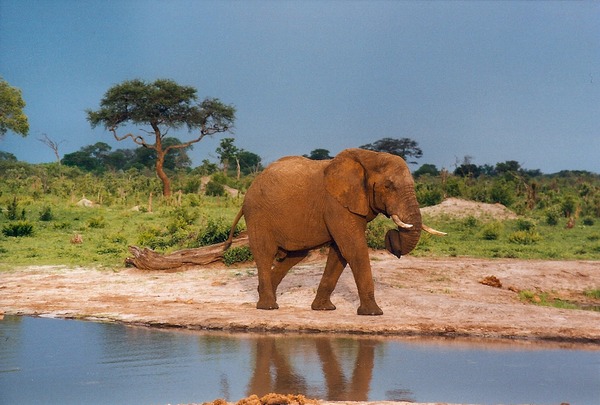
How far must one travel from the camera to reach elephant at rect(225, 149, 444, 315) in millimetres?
11906

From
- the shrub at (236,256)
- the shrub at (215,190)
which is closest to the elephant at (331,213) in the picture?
the shrub at (236,256)

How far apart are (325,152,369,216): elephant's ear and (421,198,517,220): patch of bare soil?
17.6 meters

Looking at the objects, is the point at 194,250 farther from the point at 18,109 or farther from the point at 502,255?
the point at 18,109

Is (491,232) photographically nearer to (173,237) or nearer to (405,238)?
(173,237)

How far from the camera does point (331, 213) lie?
12266mm

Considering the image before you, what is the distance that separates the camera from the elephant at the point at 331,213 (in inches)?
469

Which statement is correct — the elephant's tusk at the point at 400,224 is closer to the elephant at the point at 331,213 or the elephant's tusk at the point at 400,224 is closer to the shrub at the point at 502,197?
the elephant at the point at 331,213

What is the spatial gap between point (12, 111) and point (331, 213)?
27757 mm

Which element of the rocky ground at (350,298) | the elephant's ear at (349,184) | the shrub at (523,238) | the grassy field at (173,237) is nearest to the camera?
the rocky ground at (350,298)

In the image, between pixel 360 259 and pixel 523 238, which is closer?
pixel 360 259

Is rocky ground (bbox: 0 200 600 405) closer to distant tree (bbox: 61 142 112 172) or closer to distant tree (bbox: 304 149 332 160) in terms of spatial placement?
distant tree (bbox: 304 149 332 160)

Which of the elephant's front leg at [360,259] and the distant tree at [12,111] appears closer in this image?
the elephant's front leg at [360,259]

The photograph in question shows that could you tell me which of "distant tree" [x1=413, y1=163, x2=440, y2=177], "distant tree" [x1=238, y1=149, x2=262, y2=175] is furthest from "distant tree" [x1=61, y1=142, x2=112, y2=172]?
"distant tree" [x1=413, y1=163, x2=440, y2=177]

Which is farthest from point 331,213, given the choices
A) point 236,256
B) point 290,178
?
point 236,256
